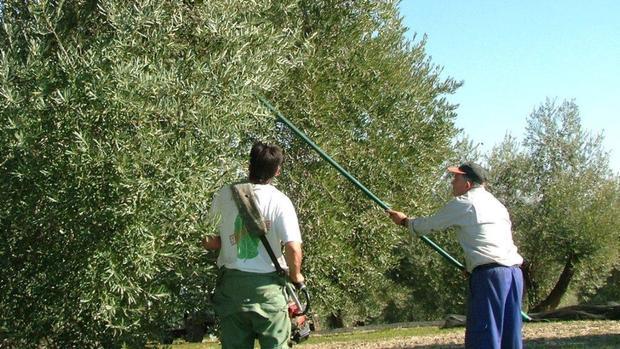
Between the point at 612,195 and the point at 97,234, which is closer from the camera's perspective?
the point at 97,234

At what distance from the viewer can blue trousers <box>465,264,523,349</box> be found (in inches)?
277

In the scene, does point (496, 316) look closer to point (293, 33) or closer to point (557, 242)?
point (293, 33)

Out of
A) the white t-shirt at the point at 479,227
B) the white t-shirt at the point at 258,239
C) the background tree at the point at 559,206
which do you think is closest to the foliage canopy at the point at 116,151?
the white t-shirt at the point at 258,239

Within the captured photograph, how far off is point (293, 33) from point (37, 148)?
5.45m

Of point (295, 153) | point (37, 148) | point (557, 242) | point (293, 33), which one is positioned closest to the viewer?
point (37, 148)

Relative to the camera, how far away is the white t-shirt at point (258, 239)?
5824mm

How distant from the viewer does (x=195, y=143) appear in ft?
27.7

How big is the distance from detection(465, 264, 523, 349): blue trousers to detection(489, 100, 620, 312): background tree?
27.4 meters

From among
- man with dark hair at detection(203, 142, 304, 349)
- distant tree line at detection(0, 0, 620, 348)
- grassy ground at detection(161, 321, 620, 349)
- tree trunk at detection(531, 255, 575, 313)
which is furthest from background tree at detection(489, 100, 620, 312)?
man with dark hair at detection(203, 142, 304, 349)

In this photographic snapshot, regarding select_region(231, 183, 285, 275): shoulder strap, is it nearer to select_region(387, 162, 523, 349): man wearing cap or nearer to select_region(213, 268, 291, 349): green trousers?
select_region(213, 268, 291, 349): green trousers

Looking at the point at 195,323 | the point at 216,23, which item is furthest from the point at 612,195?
the point at 216,23

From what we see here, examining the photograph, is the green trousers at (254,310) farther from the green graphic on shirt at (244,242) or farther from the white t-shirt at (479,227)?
the white t-shirt at (479,227)

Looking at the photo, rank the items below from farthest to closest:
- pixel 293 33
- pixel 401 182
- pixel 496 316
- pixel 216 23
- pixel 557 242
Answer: pixel 557 242
pixel 401 182
pixel 293 33
pixel 216 23
pixel 496 316

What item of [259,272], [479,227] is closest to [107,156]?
[259,272]
